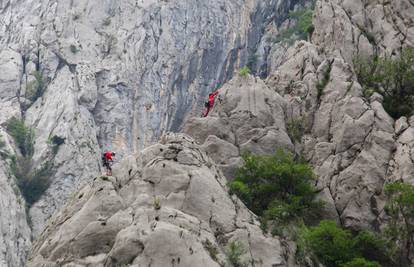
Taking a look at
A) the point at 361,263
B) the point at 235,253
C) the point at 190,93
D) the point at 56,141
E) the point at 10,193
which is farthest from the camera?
the point at 190,93

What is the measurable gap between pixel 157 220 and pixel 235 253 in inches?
172

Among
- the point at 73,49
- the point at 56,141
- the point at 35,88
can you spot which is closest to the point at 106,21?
the point at 73,49

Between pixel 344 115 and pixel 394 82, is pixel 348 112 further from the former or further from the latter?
pixel 394 82

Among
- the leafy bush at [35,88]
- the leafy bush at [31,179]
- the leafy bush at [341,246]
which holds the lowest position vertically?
the leafy bush at [31,179]

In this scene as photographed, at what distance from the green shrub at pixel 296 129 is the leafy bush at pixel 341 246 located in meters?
11.5

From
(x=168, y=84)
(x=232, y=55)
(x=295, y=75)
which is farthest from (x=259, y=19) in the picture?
(x=295, y=75)

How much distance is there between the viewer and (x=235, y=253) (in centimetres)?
3384

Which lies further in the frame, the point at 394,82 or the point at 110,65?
the point at 110,65

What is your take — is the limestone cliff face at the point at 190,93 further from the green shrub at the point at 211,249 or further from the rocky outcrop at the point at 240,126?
the green shrub at the point at 211,249

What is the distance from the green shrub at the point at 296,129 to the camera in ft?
169

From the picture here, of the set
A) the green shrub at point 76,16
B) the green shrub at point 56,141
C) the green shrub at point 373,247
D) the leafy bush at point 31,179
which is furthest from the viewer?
the green shrub at point 76,16

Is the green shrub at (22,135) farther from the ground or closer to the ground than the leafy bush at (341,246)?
closer to the ground

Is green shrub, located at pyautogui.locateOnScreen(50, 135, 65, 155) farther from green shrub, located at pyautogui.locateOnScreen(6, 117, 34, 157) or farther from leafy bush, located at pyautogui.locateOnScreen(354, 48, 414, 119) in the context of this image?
leafy bush, located at pyautogui.locateOnScreen(354, 48, 414, 119)

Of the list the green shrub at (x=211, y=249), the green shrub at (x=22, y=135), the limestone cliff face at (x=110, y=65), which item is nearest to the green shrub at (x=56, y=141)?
the limestone cliff face at (x=110, y=65)
